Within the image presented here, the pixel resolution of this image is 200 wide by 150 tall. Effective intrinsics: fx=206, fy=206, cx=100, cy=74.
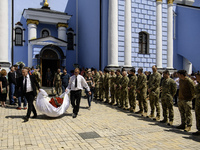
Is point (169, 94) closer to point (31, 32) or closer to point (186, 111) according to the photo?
point (186, 111)

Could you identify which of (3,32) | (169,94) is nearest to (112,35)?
(3,32)

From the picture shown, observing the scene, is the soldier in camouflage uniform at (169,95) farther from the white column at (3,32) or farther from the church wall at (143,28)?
the white column at (3,32)

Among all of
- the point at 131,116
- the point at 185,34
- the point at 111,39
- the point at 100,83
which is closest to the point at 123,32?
the point at 111,39

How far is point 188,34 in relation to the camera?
21.0 meters

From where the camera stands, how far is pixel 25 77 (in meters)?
7.91

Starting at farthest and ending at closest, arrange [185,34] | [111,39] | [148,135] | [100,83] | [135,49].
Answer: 1. [185,34]
2. [135,49]
3. [111,39]
4. [100,83]
5. [148,135]

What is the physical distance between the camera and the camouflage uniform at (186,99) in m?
6.54

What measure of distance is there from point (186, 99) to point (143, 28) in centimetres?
1253

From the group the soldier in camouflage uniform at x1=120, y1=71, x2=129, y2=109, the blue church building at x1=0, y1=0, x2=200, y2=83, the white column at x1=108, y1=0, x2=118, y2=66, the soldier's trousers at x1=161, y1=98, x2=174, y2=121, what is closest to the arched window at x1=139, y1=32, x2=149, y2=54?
the blue church building at x1=0, y1=0, x2=200, y2=83

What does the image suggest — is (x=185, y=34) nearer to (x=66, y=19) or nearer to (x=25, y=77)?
(x=66, y=19)

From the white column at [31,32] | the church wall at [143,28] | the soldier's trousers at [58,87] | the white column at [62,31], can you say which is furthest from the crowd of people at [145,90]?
the white column at [62,31]

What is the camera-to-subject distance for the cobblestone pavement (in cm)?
514

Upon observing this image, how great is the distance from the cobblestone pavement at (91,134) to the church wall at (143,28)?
10175 millimetres

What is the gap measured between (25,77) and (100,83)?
567 cm
